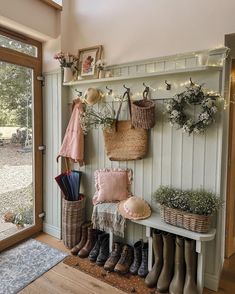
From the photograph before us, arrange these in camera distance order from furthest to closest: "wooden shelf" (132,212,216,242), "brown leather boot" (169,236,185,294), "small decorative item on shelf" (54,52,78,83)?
"small decorative item on shelf" (54,52,78,83) → "brown leather boot" (169,236,185,294) → "wooden shelf" (132,212,216,242)

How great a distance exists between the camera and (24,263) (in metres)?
2.17

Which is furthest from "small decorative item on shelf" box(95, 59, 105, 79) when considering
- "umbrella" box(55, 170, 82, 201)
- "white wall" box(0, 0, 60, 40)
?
"umbrella" box(55, 170, 82, 201)

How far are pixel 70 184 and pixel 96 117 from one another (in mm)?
807

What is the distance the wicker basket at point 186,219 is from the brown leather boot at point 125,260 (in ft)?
1.77

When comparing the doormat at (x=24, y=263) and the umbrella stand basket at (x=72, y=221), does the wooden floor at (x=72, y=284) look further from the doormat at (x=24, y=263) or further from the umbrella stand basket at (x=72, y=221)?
the umbrella stand basket at (x=72, y=221)

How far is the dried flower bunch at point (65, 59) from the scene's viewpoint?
243cm

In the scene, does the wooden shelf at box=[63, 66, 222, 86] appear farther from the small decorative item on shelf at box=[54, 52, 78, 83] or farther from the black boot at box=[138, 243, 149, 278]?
the black boot at box=[138, 243, 149, 278]

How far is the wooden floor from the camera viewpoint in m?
1.83

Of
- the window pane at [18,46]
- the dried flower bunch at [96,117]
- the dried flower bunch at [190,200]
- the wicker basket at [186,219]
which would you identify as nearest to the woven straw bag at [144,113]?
the dried flower bunch at [96,117]

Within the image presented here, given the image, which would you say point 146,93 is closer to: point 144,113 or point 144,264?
point 144,113

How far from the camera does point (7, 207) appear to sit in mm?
2480

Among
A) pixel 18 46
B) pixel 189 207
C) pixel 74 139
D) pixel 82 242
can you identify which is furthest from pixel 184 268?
pixel 18 46

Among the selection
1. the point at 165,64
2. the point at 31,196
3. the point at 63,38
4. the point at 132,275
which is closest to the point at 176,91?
the point at 165,64

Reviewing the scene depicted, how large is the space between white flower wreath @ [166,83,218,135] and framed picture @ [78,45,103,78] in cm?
97
